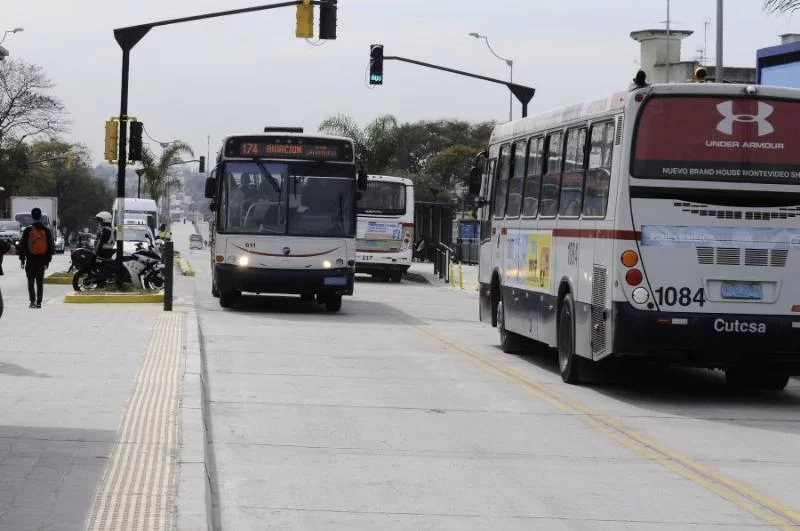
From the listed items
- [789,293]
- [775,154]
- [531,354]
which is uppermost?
[775,154]

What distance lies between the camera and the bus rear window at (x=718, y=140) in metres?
14.2

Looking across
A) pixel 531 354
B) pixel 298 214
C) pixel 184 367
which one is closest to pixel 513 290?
pixel 531 354

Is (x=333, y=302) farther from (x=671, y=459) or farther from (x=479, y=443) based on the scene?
(x=671, y=459)

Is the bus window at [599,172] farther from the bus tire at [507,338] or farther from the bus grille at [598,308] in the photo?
the bus tire at [507,338]

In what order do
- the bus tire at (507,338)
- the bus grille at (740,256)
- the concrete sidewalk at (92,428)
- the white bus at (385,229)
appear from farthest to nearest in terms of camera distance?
the white bus at (385,229) → the bus tire at (507,338) → the bus grille at (740,256) → the concrete sidewalk at (92,428)

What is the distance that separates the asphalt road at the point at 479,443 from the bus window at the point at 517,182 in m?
1.94

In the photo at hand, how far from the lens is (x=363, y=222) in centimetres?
4691

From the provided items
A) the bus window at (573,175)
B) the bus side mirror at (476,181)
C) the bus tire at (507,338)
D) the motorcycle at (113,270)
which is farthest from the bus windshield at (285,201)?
the bus window at (573,175)

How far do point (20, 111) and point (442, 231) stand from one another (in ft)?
148

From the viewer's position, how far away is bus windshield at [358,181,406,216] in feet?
156

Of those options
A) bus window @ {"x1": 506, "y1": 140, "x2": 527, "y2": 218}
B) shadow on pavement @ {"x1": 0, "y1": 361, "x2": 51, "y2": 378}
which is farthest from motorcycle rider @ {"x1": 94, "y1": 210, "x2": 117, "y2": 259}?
shadow on pavement @ {"x1": 0, "y1": 361, "x2": 51, "y2": 378}

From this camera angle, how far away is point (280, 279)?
26625 mm

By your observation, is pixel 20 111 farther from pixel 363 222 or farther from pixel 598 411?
pixel 598 411

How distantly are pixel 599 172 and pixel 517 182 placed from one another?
430 cm
